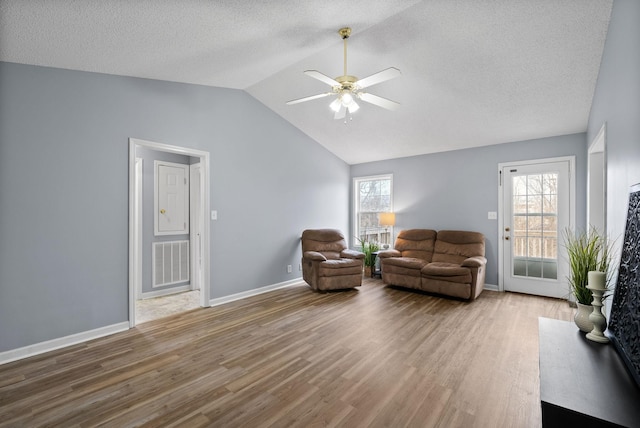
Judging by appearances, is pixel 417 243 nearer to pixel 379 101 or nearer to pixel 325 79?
pixel 379 101

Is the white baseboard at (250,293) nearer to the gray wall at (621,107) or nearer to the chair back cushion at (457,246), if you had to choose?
the chair back cushion at (457,246)

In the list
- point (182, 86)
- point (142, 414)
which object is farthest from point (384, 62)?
point (142, 414)

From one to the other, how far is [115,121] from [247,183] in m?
1.80

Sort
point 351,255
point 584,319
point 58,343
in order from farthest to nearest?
point 351,255, point 58,343, point 584,319

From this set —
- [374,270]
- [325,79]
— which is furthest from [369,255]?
[325,79]

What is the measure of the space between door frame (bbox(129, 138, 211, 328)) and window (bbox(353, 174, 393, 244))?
3507mm

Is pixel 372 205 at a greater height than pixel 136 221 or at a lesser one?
greater

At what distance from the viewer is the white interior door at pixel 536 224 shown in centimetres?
424

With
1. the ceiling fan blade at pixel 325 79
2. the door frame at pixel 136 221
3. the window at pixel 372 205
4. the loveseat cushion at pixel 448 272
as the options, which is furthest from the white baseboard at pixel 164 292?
the ceiling fan blade at pixel 325 79

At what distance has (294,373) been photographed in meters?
2.32

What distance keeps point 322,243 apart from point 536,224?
3361 millimetres

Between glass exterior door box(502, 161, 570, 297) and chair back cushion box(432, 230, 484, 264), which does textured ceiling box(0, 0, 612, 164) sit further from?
chair back cushion box(432, 230, 484, 264)

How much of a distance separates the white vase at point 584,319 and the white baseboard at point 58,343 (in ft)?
13.3

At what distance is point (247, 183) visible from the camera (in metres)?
4.48
